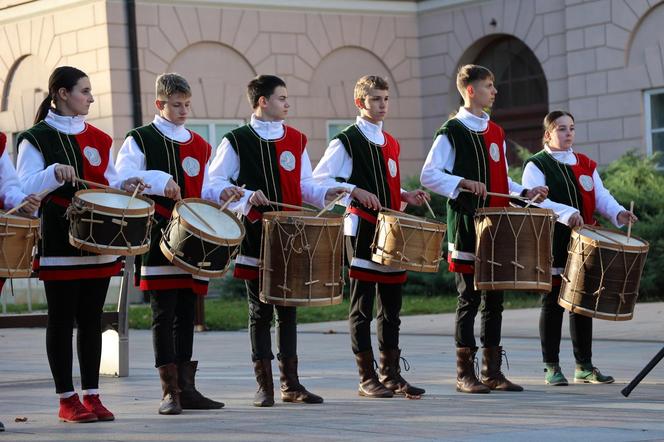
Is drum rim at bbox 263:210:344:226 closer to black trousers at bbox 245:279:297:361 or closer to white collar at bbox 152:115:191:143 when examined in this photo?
black trousers at bbox 245:279:297:361

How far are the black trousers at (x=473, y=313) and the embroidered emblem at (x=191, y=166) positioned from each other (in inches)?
66.3

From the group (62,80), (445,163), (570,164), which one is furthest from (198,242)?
(570,164)

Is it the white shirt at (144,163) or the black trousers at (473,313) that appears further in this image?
the black trousers at (473,313)

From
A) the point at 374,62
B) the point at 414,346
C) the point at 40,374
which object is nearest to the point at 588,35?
the point at 374,62

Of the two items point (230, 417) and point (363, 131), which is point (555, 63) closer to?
point (363, 131)

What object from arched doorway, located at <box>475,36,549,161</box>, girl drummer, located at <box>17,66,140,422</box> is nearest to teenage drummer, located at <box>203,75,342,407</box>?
girl drummer, located at <box>17,66,140,422</box>

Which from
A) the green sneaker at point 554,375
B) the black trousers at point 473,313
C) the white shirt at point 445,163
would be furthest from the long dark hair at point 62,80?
the green sneaker at point 554,375

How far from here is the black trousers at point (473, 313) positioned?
8.68m

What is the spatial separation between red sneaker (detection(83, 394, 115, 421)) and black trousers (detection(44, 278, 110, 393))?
2.2 inches

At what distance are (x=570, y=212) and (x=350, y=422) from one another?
236cm

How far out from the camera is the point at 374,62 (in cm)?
2289

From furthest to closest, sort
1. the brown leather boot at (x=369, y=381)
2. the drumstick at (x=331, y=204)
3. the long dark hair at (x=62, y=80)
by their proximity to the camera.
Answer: the brown leather boot at (x=369, y=381)
the drumstick at (x=331, y=204)
the long dark hair at (x=62, y=80)

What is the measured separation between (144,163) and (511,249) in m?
2.12

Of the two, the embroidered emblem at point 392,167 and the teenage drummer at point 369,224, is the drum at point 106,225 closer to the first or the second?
the teenage drummer at point 369,224
